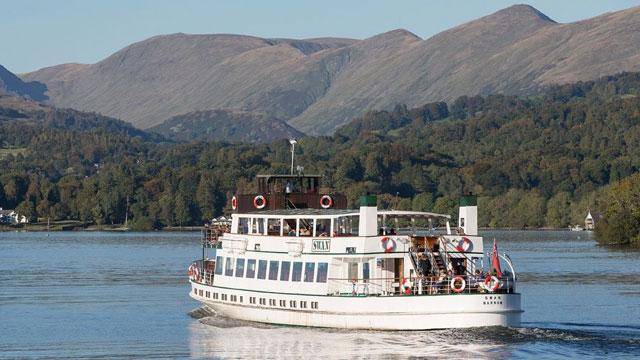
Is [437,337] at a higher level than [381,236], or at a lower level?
lower

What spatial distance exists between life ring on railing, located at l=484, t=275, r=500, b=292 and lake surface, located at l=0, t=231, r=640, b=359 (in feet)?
5.68

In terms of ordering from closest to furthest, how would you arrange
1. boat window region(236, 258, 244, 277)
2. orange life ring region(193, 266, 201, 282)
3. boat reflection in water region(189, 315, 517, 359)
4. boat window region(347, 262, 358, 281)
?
boat reflection in water region(189, 315, 517, 359) → boat window region(347, 262, 358, 281) → boat window region(236, 258, 244, 277) → orange life ring region(193, 266, 201, 282)

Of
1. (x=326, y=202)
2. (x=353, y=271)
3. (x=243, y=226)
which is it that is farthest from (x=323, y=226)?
(x=243, y=226)

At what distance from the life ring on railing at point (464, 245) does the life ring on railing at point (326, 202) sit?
29.0ft

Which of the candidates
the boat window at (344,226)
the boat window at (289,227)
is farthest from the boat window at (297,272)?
the boat window at (344,226)

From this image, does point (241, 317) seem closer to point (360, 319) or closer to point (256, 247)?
point (256, 247)

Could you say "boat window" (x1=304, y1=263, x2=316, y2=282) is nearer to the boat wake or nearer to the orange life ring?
the boat wake

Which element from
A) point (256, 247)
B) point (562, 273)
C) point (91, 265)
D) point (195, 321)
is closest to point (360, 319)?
point (256, 247)

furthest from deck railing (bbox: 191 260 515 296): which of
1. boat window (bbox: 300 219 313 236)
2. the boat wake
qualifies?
boat window (bbox: 300 219 313 236)

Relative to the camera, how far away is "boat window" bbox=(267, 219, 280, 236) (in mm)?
63844

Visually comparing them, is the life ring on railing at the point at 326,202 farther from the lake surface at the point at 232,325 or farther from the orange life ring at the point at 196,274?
the orange life ring at the point at 196,274

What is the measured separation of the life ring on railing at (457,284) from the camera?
55.7 meters

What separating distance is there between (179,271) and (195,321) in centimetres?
3953

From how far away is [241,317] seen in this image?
2552 inches
